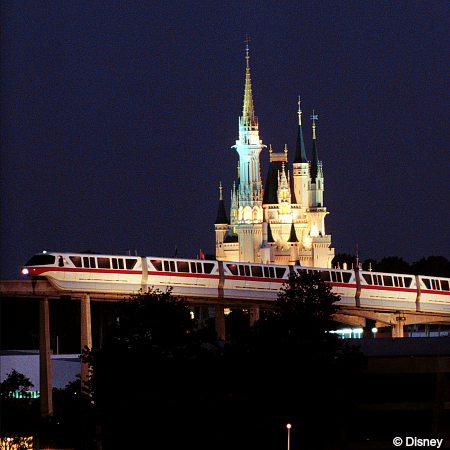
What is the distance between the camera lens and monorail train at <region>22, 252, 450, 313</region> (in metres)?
73.6

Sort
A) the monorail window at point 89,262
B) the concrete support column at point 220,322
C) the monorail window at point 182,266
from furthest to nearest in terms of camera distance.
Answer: the concrete support column at point 220,322 < the monorail window at point 182,266 < the monorail window at point 89,262

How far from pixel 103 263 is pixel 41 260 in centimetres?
445

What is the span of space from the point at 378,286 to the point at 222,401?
42.1 m

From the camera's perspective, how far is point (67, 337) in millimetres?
152500

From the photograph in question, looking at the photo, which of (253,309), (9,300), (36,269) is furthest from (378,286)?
(9,300)

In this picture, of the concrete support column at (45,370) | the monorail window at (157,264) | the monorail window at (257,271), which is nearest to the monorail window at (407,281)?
the monorail window at (257,271)

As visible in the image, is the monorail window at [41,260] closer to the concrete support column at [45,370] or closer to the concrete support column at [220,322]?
the concrete support column at [45,370]

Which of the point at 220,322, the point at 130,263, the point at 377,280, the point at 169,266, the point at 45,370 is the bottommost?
the point at 45,370

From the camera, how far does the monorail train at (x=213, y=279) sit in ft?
242

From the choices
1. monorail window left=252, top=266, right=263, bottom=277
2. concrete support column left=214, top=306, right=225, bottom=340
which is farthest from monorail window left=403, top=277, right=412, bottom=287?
concrete support column left=214, top=306, right=225, bottom=340

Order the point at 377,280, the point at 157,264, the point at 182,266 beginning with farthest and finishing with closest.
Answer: the point at 377,280
the point at 182,266
the point at 157,264

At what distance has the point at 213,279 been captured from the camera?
8312cm

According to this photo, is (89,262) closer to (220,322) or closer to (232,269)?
(232,269)

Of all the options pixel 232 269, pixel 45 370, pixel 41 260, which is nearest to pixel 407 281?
pixel 232 269
